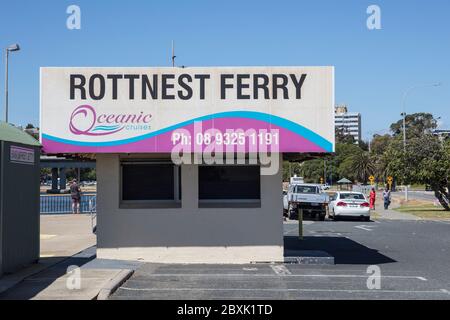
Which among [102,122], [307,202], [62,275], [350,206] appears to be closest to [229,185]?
[102,122]

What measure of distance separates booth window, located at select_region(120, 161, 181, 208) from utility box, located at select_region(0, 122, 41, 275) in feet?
7.36

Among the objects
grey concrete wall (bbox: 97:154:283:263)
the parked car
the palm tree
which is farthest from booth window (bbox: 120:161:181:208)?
the palm tree

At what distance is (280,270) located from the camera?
1326 cm

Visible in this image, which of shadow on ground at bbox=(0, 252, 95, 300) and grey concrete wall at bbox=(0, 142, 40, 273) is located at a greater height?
grey concrete wall at bbox=(0, 142, 40, 273)

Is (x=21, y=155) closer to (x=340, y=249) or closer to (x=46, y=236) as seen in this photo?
(x=46, y=236)

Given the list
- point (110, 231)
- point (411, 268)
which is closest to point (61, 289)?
point (110, 231)

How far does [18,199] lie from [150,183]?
11.5 ft

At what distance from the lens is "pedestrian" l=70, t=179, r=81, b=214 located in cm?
2936

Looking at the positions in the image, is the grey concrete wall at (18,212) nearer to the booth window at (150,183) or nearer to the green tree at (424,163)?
the booth window at (150,183)

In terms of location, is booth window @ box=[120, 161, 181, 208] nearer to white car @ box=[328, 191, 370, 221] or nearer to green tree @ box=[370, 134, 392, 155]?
white car @ box=[328, 191, 370, 221]

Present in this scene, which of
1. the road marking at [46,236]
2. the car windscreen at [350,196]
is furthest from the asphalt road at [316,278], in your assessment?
the car windscreen at [350,196]

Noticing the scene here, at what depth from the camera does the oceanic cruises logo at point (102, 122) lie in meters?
13.7

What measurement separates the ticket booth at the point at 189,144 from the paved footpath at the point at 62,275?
3.65 ft
